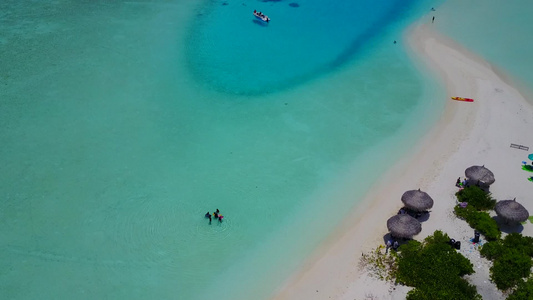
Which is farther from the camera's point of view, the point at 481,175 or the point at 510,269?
the point at 481,175

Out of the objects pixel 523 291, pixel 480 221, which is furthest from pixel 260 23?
pixel 523 291

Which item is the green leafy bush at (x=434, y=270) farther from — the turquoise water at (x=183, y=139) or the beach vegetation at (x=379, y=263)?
the turquoise water at (x=183, y=139)

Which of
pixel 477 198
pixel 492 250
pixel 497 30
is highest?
pixel 497 30

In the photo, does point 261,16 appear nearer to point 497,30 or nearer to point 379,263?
point 497,30

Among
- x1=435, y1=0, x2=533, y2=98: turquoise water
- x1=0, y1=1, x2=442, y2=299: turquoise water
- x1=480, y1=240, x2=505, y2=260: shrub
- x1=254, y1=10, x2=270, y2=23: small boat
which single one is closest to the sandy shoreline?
x1=480, y1=240, x2=505, y2=260: shrub

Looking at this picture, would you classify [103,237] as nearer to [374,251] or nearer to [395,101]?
[374,251]
